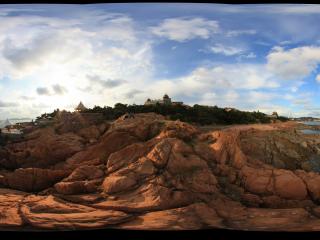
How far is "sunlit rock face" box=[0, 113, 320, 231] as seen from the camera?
4.56m

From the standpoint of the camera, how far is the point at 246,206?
184 inches

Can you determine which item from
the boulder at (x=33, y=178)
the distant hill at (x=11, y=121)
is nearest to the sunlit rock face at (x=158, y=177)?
the boulder at (x=33, y=178)

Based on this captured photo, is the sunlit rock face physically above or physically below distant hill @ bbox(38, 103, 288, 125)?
below

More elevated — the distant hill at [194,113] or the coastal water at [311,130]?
the distant hill at [194,113]

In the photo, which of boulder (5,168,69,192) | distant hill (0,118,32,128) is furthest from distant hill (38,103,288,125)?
boulder (5,168,69,192)

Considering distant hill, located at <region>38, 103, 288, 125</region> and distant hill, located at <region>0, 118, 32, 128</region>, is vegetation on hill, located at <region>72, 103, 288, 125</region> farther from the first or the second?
distant hill, located at <region>0, 118, 32, 128</region>

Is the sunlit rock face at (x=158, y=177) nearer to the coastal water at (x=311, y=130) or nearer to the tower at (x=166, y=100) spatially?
the coastal water at (x=311, y=130)

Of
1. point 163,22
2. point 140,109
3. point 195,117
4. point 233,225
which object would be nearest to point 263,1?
point 163,22

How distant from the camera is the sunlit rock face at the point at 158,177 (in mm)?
4562

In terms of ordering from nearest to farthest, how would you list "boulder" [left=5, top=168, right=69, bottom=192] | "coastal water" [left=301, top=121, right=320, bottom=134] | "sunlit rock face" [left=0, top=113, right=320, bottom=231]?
"sunlit rock face" [left=0, top=113, right=320, bottom=231], "boulder" [left=5, top=168, right=69, bottom=192], "coastal water" [left=301, top=121, right=320, bottom=134]

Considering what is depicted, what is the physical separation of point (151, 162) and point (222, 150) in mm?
891

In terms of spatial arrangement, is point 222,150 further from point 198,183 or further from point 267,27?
point 267,27

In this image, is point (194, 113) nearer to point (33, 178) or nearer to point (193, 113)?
point (193, 113)

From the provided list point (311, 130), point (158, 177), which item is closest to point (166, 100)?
point (158, 177)
